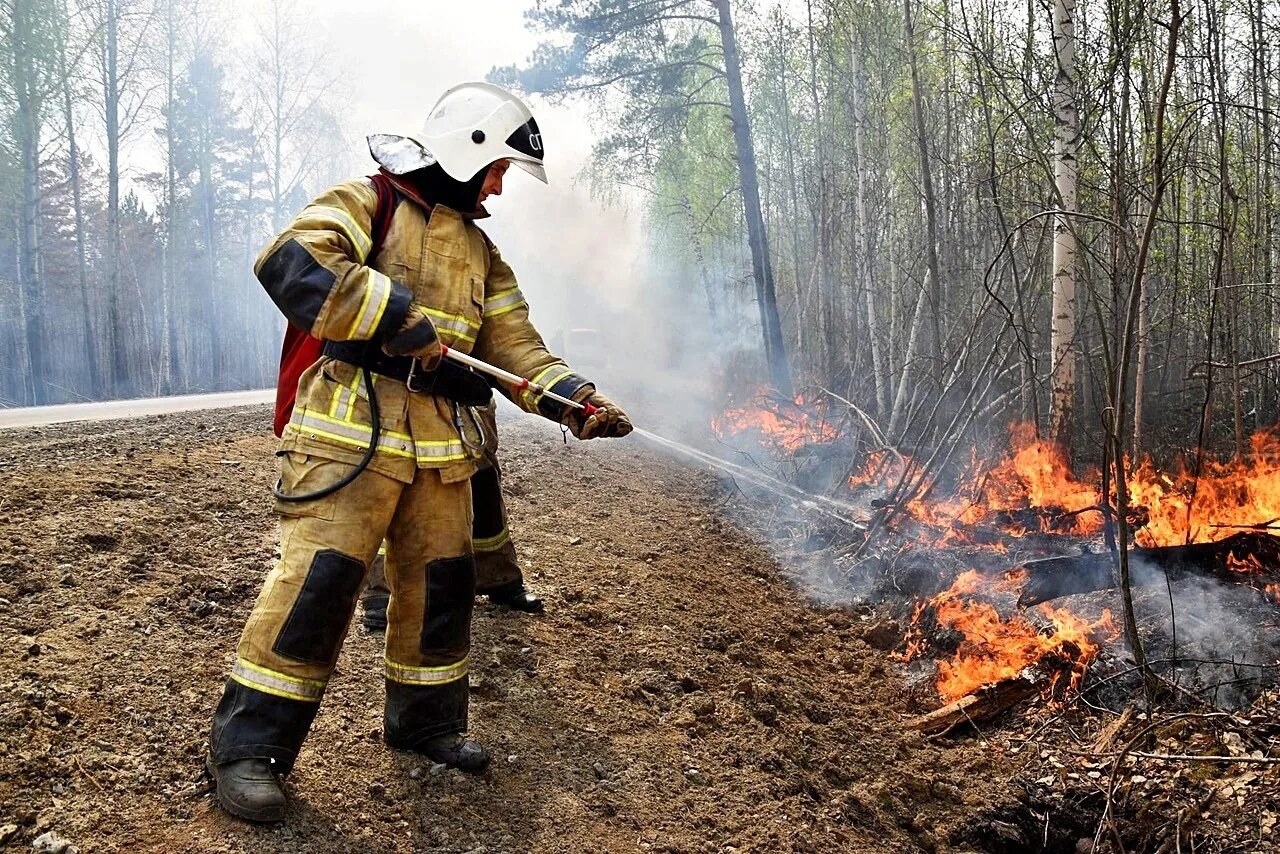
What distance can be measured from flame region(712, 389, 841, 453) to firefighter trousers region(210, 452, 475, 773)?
7687 millimetres

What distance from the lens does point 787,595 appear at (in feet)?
19.7

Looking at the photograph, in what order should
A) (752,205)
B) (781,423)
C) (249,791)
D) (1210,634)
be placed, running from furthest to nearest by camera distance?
1. (752,205)
2. (781,423)
3. (1210,634)
4. (249,791)

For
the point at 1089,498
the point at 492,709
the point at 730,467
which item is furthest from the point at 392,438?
the point at 730,467

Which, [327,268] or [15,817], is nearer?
[15,817]

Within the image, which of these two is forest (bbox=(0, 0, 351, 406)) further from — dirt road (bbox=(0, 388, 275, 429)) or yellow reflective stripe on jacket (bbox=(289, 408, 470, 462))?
yellow reflective stripe on jacket (bbox=(289, 408, 470, 462))

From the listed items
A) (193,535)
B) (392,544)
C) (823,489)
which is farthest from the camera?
(823,489)

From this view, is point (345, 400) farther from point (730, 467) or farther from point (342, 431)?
point (730, 467)

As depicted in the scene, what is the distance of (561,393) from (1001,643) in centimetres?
290

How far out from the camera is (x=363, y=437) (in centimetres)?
271

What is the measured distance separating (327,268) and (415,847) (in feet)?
5.78

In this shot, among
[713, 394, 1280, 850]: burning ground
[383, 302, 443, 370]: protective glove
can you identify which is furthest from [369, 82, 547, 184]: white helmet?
[713, 394, 1280, 850]: burning ground

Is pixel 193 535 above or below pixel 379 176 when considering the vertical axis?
below

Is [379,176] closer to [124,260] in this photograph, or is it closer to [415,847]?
[415,847]

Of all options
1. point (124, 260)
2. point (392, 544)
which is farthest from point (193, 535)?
point (124, 260)
